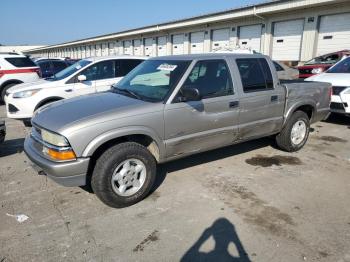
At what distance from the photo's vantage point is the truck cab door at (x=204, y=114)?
396 centimetres

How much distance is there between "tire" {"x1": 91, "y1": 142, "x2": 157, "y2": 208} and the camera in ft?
11.4

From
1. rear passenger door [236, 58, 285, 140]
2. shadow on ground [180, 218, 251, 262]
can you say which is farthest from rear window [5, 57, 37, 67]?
shadow on ground [180, 218, 251, 262]

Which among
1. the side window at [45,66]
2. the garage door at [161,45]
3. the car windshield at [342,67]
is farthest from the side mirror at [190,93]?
the garage door at [161,45]

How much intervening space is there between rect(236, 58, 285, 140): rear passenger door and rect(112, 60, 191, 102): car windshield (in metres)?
1.07

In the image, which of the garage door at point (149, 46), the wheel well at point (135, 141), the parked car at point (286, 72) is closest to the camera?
the wheel well at point (135, 141)

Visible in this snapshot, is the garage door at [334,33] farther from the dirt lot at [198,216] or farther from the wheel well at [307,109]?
the dirt lot at [198,216]

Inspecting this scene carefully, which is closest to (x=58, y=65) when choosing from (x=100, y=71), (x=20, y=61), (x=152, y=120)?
(x=20, y=61)

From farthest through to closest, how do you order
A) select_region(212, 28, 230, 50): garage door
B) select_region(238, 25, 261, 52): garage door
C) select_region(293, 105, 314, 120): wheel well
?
select_region(212, 28, 230, 50): garage door → select_region(238, 25, 261, 52): garage door → select_region(293, 105, 314, 120): wheel well

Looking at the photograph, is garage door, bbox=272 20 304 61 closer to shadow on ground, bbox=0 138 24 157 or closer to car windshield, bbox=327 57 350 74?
car windshield, bbox=327 57 350 74

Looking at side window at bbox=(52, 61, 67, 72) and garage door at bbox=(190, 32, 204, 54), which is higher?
garage door at bbox=(190, 32, 204, 54)

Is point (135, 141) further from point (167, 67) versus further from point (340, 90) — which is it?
point (340, 90)

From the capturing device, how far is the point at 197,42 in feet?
92.9

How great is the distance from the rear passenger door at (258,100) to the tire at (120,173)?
1705 millimetres

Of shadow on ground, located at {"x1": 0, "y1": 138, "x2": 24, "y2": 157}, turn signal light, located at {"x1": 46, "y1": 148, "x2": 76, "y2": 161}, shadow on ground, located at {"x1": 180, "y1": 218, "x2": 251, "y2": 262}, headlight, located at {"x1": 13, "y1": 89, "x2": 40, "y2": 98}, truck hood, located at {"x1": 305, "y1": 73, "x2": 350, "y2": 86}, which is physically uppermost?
truck hood, located at {"x1": 305, "y1": 73, "x2": 350, "y2": 86}
